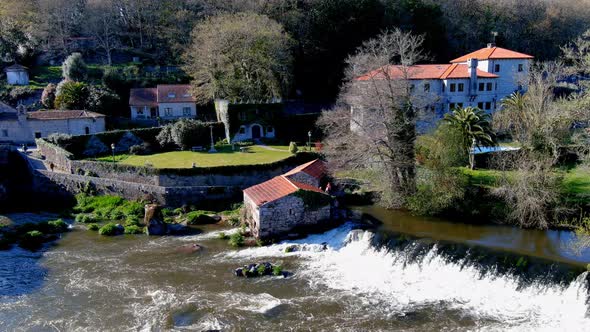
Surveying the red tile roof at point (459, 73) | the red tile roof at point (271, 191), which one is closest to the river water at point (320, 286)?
the red tile roof at point (271, 191)

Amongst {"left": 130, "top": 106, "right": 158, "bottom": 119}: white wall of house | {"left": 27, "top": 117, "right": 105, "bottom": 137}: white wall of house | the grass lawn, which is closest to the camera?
the grass lawn

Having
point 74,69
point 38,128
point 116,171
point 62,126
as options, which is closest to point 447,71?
point 116,171

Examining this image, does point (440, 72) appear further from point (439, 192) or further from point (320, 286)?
point (320, 286)

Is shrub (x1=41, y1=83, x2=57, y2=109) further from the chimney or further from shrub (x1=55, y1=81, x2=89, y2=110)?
the chimney

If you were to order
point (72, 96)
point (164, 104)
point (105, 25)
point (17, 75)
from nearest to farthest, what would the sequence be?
point (72, 96)
point (164, 104)
point (17, 75)
point (105, 25)

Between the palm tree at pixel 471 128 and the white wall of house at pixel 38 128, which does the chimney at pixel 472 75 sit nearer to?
the palm tree at pixel 471 128

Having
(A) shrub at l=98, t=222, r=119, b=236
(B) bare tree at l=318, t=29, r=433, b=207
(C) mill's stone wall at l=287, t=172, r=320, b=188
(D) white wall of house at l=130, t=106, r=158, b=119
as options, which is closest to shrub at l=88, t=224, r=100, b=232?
(A) shrub at l=98, t=222, r=119, b=236
